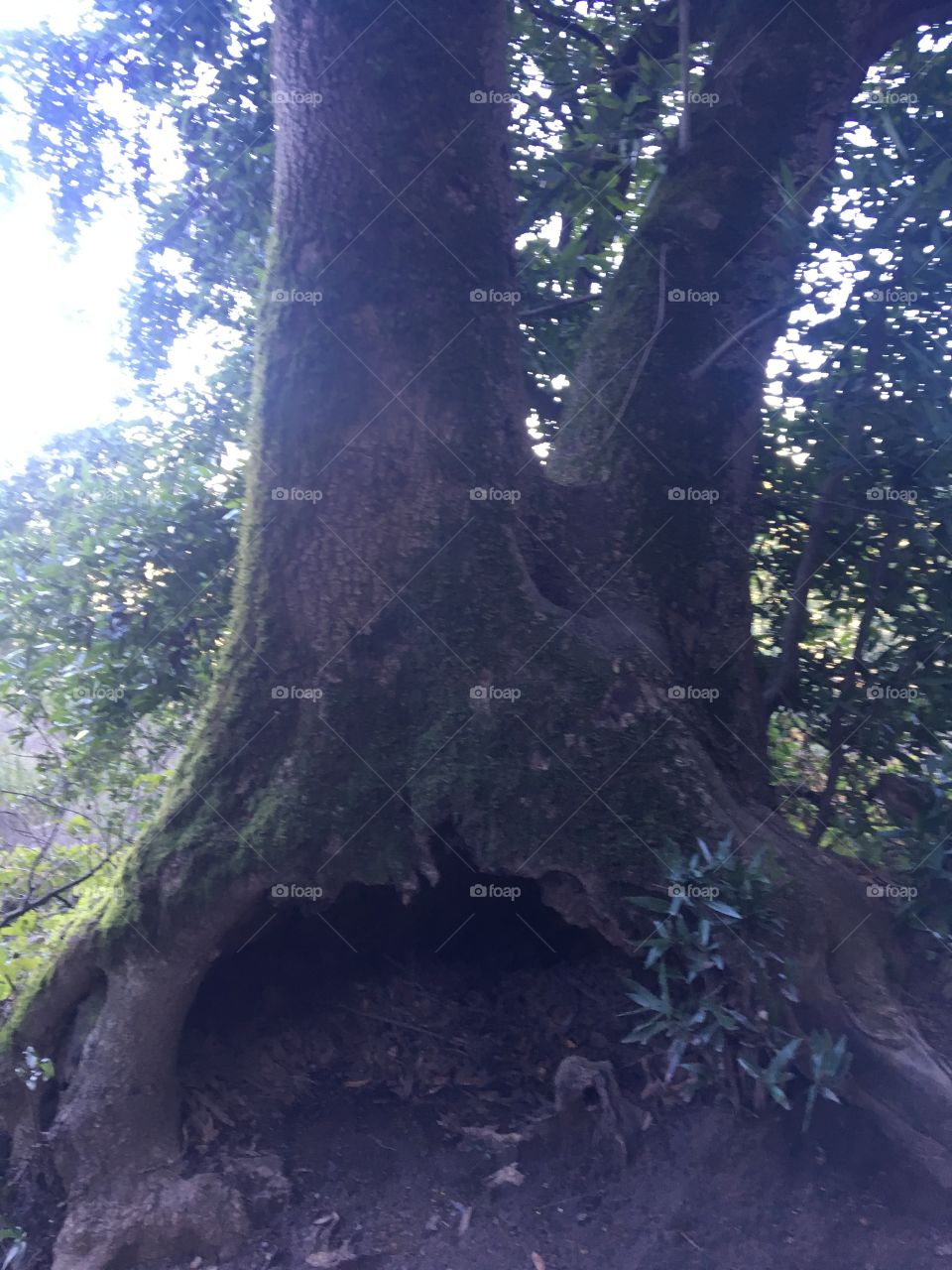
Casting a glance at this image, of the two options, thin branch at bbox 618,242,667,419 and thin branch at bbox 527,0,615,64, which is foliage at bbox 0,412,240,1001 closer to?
thin branch at bbox 618,242,667,419

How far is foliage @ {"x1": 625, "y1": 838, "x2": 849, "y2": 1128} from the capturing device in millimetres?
3611

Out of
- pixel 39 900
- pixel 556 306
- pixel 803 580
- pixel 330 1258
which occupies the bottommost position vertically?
pixel 330 1258

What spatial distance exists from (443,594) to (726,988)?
1944mm

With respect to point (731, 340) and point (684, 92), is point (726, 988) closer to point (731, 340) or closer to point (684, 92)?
point (731, 340)

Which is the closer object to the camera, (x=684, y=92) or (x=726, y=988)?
(x=726, y=988)

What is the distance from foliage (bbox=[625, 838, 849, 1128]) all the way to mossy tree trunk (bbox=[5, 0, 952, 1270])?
0.84ft

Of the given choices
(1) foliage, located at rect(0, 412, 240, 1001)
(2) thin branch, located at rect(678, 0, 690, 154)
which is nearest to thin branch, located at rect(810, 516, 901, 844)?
(2) thin branch, located at rect(678, 0, 690, 154)

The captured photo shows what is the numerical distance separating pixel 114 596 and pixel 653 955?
3.73 meters

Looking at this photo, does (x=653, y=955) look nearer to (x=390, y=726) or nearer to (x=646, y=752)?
(x=646, y=752)

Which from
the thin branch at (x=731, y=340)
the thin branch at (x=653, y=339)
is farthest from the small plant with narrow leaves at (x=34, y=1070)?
the thin branch at (x=731, y=340)

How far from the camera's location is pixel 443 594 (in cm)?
442

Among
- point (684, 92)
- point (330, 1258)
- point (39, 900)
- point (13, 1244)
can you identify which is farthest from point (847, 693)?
point (39, 900)

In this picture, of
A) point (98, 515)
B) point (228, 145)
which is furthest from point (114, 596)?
point (228, 145)

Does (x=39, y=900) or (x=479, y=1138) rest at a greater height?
(x=39, y=900)
